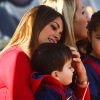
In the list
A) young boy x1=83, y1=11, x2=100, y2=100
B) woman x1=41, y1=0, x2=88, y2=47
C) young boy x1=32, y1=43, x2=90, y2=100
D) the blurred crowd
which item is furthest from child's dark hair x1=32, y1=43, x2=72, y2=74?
the blurred crowd

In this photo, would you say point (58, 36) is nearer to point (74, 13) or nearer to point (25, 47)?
point (25, 47)

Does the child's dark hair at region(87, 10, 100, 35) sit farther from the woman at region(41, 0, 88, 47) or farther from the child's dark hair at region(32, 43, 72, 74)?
the child's dark hair at region(32, 43, 72, 74)

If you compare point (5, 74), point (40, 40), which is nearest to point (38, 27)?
point (40, 40)

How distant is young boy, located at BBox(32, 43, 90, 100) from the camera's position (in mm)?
2053

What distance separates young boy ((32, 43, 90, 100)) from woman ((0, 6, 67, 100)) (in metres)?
0.05

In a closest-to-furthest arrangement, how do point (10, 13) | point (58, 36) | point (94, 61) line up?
point (58, 36) → point (94, 61) → point (10, 13)

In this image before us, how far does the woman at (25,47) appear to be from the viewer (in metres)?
2.03

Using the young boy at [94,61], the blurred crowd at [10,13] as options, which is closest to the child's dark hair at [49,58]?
the young boy at [94,61]

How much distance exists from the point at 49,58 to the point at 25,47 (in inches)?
6.7

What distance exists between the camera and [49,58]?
2.12 m

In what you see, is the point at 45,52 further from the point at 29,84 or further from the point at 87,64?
the point at 87,64

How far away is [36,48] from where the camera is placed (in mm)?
2209

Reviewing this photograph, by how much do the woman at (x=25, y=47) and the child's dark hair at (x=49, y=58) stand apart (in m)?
0.05

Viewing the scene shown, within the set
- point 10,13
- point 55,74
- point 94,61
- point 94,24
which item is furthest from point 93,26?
point 10,13
